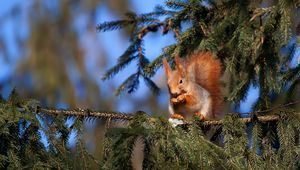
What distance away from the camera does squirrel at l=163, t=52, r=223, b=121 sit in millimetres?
2611

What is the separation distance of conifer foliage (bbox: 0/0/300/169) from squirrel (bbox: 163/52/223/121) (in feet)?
0.23

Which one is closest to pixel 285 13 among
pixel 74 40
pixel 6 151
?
pixel 6 151

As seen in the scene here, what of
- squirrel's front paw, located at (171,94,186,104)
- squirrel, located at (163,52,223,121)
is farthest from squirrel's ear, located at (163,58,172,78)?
squirrel's front paw, located at (171,94,186,104)

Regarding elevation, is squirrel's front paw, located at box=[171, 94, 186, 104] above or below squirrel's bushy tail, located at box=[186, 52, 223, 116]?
below

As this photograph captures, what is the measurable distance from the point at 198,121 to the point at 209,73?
732 mm

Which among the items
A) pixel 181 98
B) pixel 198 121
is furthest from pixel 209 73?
pixel 198 121

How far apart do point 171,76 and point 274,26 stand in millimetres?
533

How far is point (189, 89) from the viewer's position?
105 inches

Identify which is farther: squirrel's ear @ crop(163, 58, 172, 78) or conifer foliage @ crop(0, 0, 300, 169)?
squirrel's ear @ crop(163, 58, 172, 78)

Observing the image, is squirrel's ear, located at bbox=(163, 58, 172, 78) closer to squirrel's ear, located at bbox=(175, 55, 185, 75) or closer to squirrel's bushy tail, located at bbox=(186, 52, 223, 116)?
squirrel's ear, located at bbox=(175, 55, 185, 75)

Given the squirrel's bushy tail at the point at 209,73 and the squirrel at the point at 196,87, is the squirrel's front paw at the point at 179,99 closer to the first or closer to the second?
the squirrel at the point at 196,87

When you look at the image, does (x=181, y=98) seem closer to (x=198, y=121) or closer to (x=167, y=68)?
(x=167, y=68)

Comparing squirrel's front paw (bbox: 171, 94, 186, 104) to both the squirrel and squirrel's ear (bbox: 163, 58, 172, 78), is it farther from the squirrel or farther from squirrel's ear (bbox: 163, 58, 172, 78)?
squirrel's ear (bbox: 163, 58, 172, 78)

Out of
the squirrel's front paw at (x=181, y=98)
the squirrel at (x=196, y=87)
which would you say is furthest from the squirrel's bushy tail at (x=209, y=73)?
the squirrel's front paw at (x=181, y=98)
